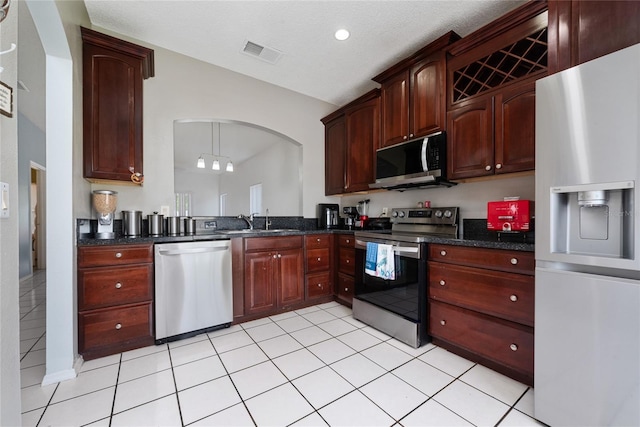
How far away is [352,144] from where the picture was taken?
10.9 ft

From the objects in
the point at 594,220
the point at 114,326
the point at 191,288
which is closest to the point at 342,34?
the point at 594,220

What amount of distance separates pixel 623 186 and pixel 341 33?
2255 mm

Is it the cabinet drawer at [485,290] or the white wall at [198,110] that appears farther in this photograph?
the white wall at [198,110]

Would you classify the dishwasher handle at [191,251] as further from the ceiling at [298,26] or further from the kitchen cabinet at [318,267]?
the ceiling at [298,26]

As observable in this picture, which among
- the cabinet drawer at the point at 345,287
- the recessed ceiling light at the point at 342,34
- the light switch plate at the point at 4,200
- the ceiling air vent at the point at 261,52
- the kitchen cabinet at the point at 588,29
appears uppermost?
the ceiling air vent at the point at 261,52

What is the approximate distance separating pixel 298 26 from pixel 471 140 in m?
1.79

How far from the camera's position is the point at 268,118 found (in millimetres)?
3320

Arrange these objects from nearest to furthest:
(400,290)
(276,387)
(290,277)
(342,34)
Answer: (276,387) → (400,290) → (342,34) → (290,277)

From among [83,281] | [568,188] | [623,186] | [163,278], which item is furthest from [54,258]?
[623,186]

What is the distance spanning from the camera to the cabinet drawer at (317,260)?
3031 millimetres

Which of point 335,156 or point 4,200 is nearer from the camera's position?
point 4,200

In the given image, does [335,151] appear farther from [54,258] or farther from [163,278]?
[54,258]

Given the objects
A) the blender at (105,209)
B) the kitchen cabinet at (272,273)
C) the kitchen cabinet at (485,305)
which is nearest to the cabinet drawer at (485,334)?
the kitchen cabinet at (485,305)

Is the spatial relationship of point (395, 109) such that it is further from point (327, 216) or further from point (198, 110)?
point (198, 110)
